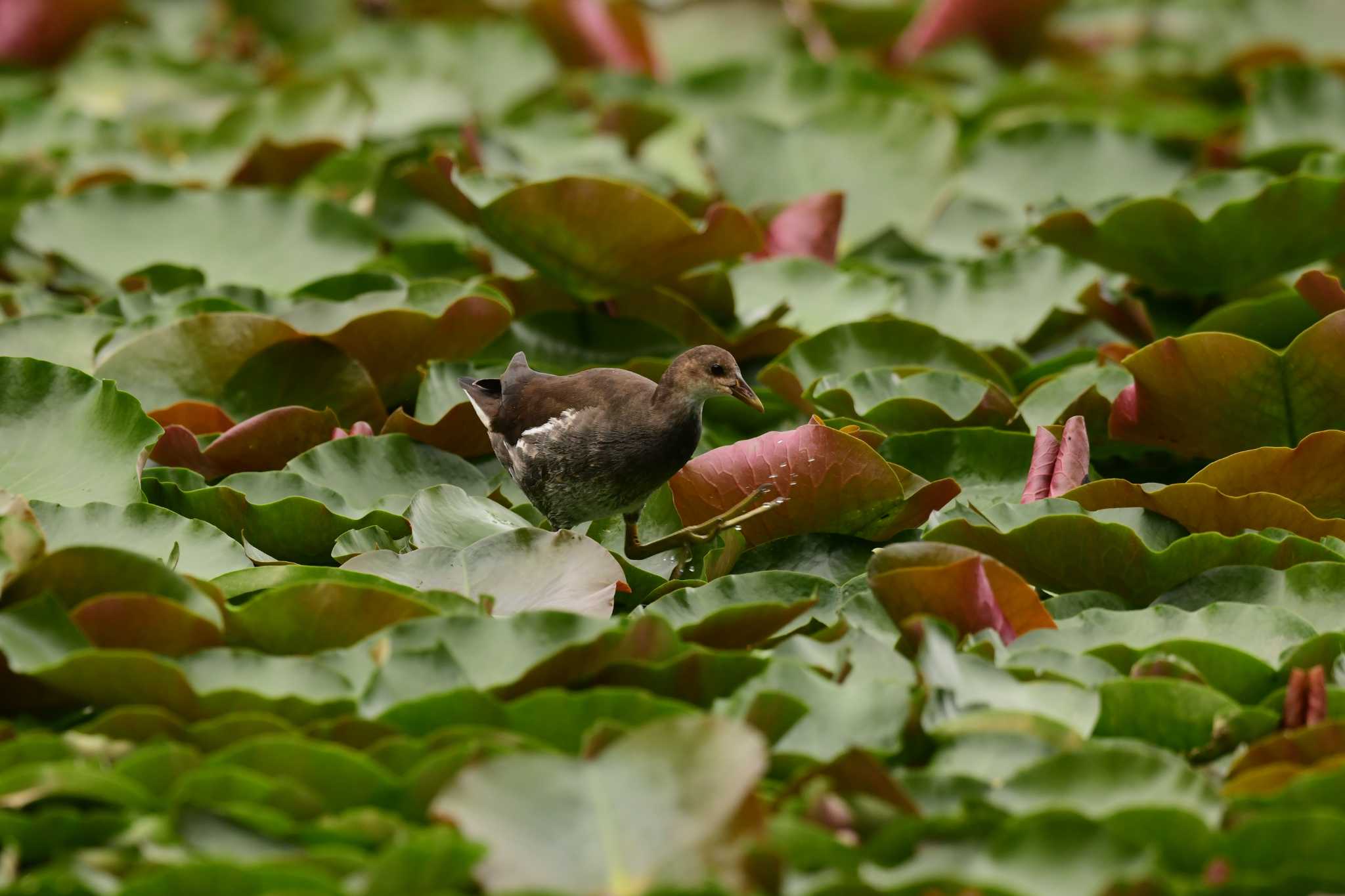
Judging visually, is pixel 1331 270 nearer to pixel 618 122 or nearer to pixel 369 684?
pixel 618 122

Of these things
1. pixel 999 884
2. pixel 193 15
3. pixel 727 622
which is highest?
pixel 999 884

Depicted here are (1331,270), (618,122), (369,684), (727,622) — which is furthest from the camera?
(618,122)

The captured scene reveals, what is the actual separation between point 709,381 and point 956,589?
87 centimetres

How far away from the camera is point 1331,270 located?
3.53m

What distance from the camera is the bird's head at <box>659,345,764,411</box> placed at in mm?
2746

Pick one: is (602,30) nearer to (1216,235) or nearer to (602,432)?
(1216,235)

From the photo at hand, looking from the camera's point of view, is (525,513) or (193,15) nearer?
(525,513)

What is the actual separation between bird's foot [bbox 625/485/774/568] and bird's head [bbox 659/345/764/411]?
24 centimetres

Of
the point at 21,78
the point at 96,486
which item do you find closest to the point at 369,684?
the point at 96,486

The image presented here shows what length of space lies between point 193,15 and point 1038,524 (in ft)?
17.4

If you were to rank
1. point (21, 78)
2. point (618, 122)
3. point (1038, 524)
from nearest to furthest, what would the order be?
point (1038, 524), point (618, 122), point (21, 78)

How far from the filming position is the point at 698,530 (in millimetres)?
2457

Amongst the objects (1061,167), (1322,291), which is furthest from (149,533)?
(1061,167)

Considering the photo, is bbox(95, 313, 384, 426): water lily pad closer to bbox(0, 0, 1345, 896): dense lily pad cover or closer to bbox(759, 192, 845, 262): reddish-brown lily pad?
bbox(0, 0, 1345, 896): dense lily pad cover
